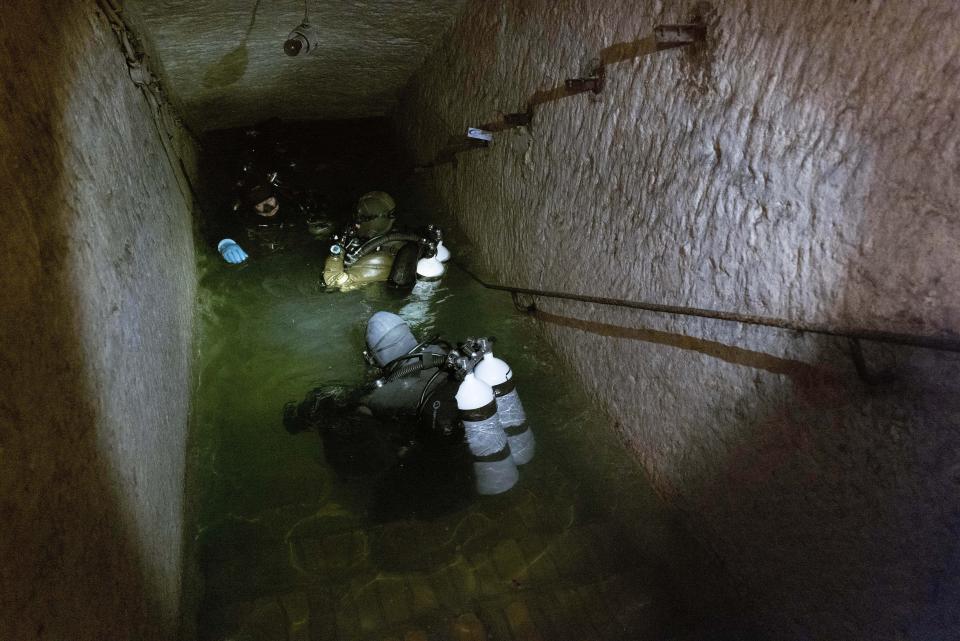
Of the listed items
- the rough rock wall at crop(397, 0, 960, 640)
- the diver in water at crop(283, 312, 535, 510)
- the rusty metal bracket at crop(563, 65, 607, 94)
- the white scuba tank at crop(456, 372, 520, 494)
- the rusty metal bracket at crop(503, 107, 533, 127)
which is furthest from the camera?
the rusty metal bracket at crop(503, 107, 533, 127)

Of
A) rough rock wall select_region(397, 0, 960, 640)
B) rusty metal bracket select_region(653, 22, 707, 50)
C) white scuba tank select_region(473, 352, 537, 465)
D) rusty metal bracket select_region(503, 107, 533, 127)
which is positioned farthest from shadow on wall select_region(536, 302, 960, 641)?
rusty metal bracket select_region(503, 107, 533, 127)

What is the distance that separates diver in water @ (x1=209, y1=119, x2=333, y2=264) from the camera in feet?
19.4

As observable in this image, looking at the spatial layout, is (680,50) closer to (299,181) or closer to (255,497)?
(255,497)

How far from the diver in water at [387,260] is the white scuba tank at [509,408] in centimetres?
186

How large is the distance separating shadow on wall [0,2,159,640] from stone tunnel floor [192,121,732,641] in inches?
29.0

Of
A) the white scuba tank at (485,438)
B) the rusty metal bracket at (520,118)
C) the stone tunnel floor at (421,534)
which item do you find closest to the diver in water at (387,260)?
the stone tunnel floor at (421,534)

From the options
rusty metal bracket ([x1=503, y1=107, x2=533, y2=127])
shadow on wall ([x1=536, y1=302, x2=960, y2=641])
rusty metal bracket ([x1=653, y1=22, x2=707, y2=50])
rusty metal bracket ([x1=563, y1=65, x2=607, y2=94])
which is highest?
rusty metal bracket ([x1=653, y1=22, x2=707, y2=50])

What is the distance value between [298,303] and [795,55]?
168 inches

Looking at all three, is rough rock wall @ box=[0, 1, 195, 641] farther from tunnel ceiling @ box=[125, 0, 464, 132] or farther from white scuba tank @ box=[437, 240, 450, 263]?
white scuba tank @ box=[437, 240, 450, 263]

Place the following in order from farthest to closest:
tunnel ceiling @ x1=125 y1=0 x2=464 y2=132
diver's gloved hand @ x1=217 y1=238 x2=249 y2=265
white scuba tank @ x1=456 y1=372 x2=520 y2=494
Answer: diver's gloved hand @ x1=217 y1=238 x2=249 y2=265 < tunnel ceiling @ x1=125 y1=0 x2=464 y2=132 < white scuba tank @ x1=456 y1=372 x2=520 y2=494

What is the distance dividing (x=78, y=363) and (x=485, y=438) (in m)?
2.09

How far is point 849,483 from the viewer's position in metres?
1.97

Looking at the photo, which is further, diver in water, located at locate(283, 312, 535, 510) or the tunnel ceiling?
the tunnel ceiling

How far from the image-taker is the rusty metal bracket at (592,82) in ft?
9.73
